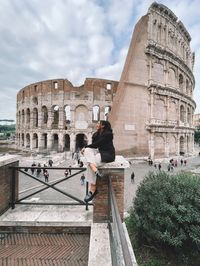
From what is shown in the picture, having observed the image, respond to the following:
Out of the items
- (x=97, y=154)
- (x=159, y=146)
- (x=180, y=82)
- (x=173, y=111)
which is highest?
(x=180, y=82)

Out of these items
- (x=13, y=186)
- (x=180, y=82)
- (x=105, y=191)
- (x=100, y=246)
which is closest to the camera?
(x=100, y=246)

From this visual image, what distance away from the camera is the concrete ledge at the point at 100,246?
234 centimetres

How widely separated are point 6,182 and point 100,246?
2.18 metres

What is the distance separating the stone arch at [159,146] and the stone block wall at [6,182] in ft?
91.7

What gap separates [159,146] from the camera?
99.6 ft

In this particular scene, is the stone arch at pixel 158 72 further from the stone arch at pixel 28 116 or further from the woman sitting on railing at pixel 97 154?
the woman sitting on railing at pixel 97 154

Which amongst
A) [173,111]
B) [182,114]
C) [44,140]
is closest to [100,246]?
[173,111]

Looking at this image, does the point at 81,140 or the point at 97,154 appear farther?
the point at 81,140

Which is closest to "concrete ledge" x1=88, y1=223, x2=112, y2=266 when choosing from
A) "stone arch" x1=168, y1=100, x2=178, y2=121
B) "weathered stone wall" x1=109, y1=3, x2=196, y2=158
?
"weathered stone wall" x1=109, y1=3, x2=196, y2=158

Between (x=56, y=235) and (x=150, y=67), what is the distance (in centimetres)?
3004

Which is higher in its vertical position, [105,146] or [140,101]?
[140,101]

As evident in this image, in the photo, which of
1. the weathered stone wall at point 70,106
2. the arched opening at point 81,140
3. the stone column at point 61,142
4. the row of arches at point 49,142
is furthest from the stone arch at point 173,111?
the stone column at point 61,142

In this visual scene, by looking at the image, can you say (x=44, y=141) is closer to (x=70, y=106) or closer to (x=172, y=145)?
(x=70, y=106)

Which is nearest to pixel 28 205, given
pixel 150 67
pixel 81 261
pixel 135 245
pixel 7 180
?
pixel 7 180
